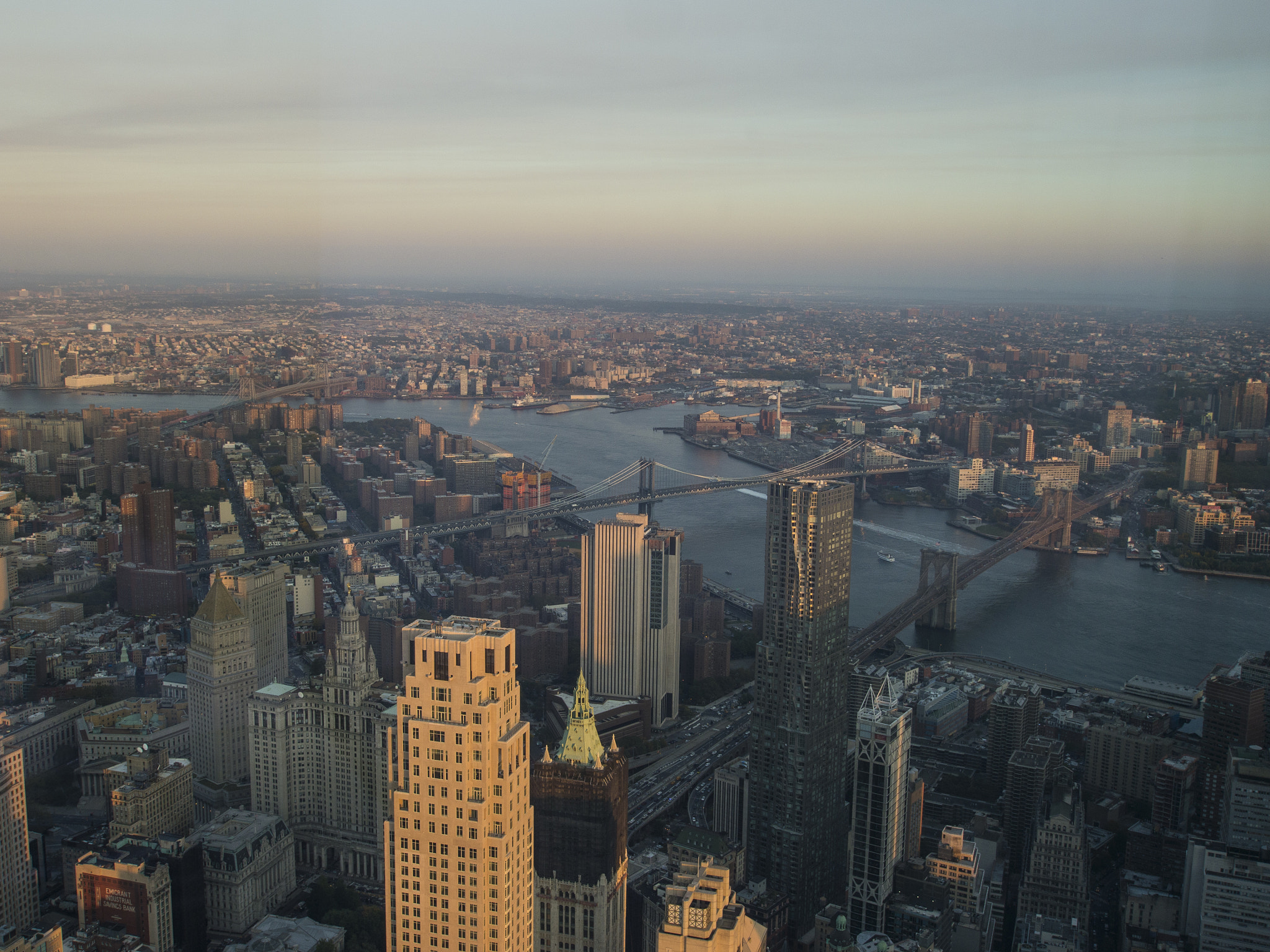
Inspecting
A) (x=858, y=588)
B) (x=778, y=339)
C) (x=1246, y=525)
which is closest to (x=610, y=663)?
(x=858, y=588)

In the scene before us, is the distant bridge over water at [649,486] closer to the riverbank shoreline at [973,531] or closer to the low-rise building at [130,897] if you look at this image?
the riverbank shoreline at [973,531]

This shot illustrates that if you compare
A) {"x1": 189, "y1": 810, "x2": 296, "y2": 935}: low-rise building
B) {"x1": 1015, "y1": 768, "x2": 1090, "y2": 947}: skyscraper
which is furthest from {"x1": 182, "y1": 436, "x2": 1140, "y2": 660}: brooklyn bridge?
{"x1": 189, "y1": 810, "x2": 296, "y2": 935}: low-rise building

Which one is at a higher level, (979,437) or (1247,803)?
(979,437)

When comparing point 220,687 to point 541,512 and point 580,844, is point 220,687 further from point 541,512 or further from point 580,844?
point 541,512

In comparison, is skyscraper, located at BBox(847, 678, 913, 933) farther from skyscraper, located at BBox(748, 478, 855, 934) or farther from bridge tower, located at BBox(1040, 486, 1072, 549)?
bridge tower, located at BBox(1040, 486, 1072, 549)

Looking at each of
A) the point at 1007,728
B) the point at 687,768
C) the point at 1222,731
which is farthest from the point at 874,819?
the point at 1222,731

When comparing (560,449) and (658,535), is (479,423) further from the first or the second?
(658,535)
